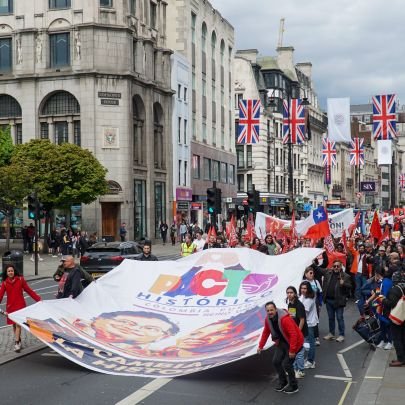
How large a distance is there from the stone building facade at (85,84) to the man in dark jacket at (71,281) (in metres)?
33.7

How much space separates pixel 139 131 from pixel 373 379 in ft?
137

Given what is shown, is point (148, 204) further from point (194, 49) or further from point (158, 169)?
point (194, 49)

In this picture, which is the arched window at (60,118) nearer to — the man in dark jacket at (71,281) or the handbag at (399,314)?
the man in dark jacket at (71,281)

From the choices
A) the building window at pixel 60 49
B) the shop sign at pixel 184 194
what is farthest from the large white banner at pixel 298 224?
the shop sign at pixel 184 194

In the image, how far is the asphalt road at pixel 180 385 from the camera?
32.4ft

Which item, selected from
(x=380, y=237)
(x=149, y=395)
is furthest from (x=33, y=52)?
(x=149, y=395)

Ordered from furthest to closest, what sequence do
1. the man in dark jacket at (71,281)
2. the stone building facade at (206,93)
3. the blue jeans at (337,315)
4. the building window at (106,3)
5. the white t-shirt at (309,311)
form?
the stone building facade at (206,93) < the building window at (106,3) < the blue jeans at (337,315) < the man in dark jacket at (71,281) < the white t-shirt at (309,311)

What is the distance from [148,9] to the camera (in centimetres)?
5272

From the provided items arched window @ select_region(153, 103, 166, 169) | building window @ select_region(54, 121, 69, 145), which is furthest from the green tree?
arched window @ select_region(153, 103, 166, 169)

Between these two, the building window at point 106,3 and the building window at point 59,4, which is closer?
the building window at point 106,3

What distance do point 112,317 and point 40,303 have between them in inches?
50.7

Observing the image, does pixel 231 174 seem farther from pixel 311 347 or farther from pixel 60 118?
pixel 311 347

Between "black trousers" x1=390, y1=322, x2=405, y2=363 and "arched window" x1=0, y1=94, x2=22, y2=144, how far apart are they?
40.9m

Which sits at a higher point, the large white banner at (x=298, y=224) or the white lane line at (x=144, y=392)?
the large white banner at (x=298, y=224)
